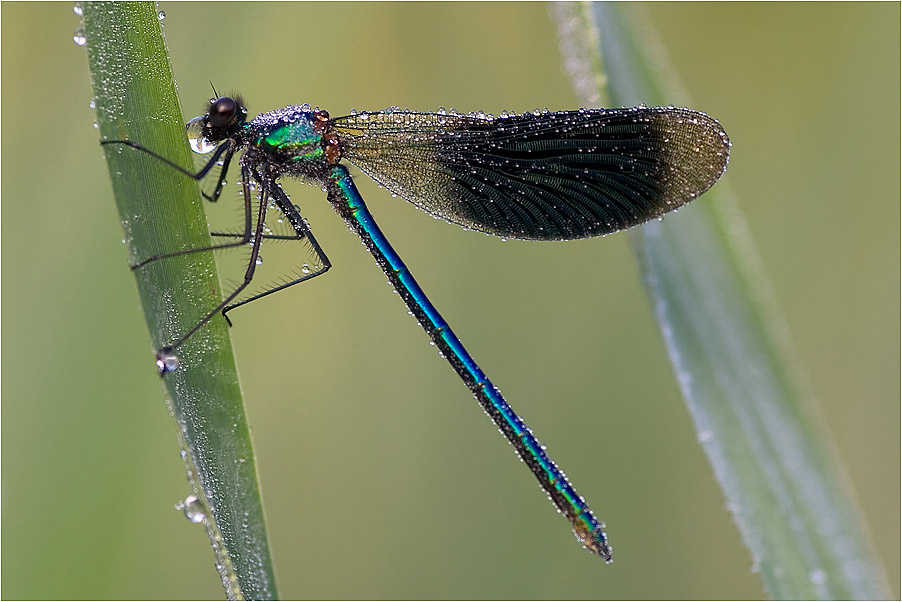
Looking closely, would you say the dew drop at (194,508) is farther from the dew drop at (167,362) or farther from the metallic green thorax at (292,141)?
the metallic green thorax at (292,141)

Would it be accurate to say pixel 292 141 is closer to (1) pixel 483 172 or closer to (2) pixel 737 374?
(1) pixel 483 172

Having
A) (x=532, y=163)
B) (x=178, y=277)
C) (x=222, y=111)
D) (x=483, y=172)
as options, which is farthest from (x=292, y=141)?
(x=178, y=277)

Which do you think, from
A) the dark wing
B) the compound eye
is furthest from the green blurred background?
the dark wing

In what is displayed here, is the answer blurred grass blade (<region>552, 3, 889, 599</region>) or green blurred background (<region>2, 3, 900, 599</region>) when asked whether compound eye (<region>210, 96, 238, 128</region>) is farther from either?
blurred grass blade (<region>552, 3, 889, 599</region>)

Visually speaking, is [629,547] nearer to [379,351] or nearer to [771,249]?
[379,351]

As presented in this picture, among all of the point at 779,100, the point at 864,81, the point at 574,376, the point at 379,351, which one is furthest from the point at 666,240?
the point at 864,81
